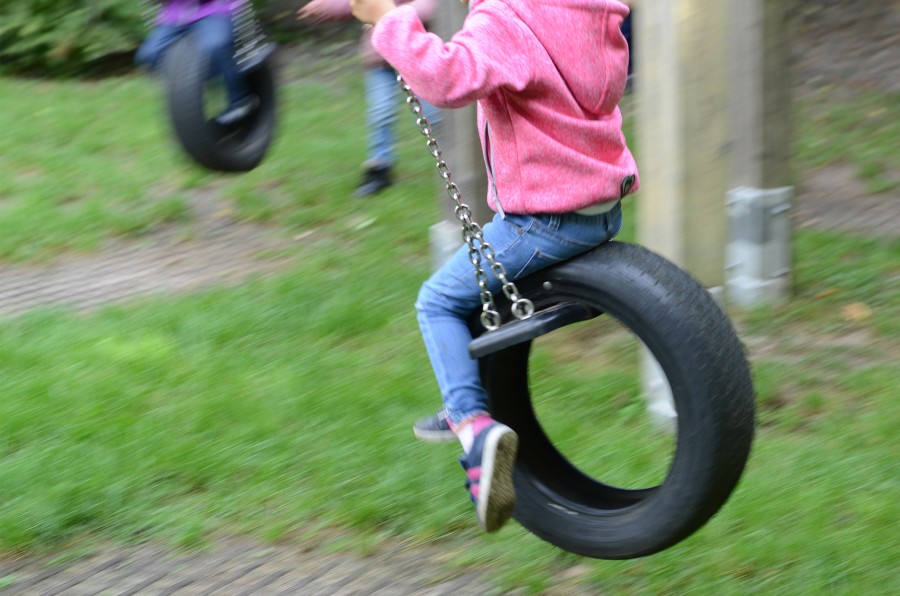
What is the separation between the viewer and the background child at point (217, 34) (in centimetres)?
513

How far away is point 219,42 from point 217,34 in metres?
0.04

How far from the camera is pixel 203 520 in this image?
4.09 metres

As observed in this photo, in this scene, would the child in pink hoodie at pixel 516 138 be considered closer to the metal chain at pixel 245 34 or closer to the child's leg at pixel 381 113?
the metal chain at pixel 245 34

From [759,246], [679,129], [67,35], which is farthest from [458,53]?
[67,35]

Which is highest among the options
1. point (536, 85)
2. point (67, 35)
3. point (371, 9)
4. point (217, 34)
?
point (371, 9)

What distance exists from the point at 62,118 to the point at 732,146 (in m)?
6.13

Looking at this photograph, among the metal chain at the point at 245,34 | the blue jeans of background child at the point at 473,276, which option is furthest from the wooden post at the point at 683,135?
the metal chain at the point at 245,34

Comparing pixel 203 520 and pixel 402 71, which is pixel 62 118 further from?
pixel 402 71

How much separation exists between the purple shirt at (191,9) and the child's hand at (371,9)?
2.31 meters

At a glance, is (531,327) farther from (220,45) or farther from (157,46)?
(157,46)

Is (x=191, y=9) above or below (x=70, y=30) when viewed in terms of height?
above

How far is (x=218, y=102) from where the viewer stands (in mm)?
5551

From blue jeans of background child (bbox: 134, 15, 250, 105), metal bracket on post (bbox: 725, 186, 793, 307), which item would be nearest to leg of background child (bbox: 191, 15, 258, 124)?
blue jeans of background child (bbox: 134, 15, 250, 105)

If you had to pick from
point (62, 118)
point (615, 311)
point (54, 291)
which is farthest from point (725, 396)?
point (62, 118)
